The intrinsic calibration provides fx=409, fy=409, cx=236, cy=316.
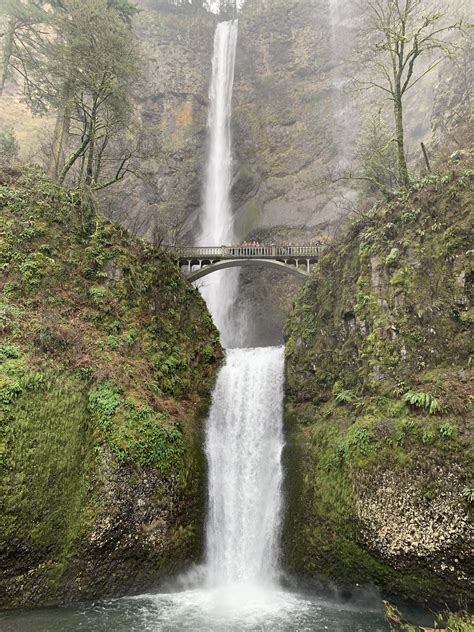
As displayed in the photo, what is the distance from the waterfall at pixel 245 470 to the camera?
12.9m

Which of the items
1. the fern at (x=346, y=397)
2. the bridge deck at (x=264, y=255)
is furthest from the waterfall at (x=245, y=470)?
the bridge deck at (x=264, y=255)

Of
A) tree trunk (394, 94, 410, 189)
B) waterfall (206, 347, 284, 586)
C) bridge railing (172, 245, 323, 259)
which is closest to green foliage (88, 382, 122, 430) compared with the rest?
waterfall (206, 347, 284, 586)

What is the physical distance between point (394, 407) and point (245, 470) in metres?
5.86

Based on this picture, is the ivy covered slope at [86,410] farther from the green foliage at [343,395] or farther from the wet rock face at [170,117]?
the wet rock face at [170,117]

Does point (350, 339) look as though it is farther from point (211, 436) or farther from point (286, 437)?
point (211, 436)

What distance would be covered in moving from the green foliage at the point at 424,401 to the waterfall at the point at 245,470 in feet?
17.9

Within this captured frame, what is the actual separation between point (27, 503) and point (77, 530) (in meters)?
1.52

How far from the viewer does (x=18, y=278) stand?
44.3ft

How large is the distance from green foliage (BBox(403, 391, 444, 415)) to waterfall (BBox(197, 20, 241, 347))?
836 inches

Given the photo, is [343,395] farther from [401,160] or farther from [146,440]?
[401,160]

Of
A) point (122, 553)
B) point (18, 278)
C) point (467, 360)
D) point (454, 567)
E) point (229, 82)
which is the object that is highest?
point (229, 82)

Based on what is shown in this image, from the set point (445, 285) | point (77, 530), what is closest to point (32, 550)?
point (77, 530)

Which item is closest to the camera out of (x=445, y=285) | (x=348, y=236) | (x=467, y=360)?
(x=467, y=360)

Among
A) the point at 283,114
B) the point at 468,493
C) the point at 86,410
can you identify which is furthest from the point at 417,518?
the point at 283,114
